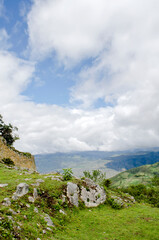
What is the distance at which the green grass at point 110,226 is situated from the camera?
14164 mm

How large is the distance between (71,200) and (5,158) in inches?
1169

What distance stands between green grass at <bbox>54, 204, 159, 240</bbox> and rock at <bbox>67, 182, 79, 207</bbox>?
4.80ft

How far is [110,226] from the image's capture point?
16.6 meters

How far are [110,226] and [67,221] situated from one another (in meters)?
4.92

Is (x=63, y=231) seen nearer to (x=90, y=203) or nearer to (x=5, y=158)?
(x=90, y=203)

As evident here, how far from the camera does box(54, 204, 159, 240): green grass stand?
A: 558 inches

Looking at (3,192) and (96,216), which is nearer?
(3,192)

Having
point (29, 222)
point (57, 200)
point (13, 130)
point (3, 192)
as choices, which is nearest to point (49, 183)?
point (57, 200)

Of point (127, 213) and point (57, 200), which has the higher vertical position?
point (57, 200)

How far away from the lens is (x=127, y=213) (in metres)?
21.4

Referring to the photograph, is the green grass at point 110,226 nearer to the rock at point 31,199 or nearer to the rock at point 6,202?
the rock at point 31,199

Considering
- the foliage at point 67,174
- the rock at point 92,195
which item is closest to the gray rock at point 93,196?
the rock at point 92,195

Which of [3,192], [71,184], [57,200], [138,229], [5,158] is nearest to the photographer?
[3,192]

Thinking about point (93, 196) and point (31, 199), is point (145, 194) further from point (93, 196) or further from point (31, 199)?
point (31, 199)
